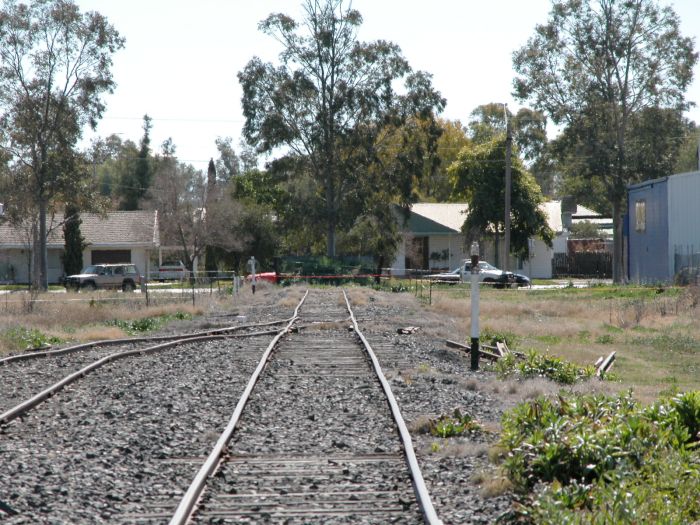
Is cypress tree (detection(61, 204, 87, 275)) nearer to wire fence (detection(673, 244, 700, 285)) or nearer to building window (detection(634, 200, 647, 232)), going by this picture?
building window (detection(634, 200, 647, 232))

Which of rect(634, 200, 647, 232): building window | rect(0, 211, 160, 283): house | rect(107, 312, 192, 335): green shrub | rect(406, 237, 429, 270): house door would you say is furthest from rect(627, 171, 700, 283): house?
rect(0, 211, 160, 283): house

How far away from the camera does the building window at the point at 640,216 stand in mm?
51219

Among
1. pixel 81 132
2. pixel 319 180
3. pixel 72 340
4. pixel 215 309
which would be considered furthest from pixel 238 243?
pixel 72 340

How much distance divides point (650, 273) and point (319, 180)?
19984 mm

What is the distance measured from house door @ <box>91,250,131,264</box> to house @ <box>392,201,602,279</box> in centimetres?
1828

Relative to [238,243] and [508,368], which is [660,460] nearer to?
[508,368]

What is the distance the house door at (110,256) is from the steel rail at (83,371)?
46.7m

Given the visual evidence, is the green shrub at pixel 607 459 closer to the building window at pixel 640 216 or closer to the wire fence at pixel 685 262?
the wire fence at pixel 685 262

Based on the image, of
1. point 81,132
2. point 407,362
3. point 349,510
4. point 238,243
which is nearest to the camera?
point 349,510

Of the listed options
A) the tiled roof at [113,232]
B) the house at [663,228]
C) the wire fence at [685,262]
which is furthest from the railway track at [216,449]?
the tiled roof at [113,232]

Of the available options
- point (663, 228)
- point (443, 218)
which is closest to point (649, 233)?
point (663, 228)

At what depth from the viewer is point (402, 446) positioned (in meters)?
8.95

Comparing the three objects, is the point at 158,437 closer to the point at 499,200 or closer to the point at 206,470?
the point at 206,470

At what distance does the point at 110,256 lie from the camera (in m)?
66.4
